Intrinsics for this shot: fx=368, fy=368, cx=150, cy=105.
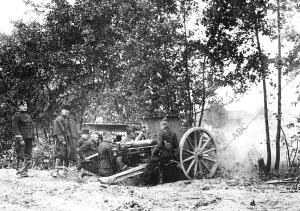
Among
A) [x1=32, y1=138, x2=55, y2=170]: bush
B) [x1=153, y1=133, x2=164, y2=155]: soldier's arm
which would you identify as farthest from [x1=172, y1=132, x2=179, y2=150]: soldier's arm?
[x1=32, y1=138, x2=55, y2=170]: bush

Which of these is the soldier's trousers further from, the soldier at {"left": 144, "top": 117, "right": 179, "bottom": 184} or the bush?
the bush

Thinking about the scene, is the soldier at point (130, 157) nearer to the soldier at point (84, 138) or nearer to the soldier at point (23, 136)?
the soldier at point (84, 138)

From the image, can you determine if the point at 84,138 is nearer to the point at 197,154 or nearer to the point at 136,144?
the point at 136,144

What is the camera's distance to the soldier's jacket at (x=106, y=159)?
9.13 metres

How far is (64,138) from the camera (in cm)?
972

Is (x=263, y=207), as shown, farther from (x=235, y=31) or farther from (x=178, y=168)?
(x=235, y=31)

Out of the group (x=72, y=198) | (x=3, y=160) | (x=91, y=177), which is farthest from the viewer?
(x=3, y=160)

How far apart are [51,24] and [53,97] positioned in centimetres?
356

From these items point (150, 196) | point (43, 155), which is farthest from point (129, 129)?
point (43, 155)

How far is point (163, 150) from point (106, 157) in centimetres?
144

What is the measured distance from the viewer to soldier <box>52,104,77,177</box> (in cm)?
963

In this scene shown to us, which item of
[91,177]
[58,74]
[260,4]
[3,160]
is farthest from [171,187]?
[58,74]

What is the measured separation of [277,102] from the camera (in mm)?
12906

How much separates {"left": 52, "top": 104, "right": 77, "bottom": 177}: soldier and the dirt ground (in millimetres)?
1163
